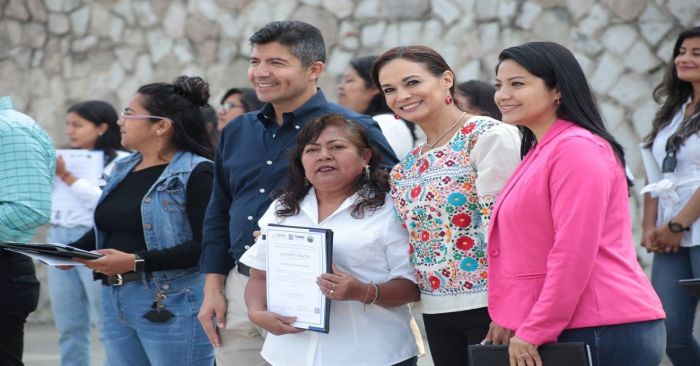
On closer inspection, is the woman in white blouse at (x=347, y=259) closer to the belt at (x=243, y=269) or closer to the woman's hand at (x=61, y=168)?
the belt at (x=243, y=269)

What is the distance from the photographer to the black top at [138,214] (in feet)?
15.7

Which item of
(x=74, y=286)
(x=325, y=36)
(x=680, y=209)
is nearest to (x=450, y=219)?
(x=680, y=209)

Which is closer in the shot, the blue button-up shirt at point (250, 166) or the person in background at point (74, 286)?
the blue button-up shirt at point (250, 166)

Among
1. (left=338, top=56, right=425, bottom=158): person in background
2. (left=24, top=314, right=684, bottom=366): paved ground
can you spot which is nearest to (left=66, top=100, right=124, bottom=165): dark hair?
(left=24, top=314, right=684, bottom=366): paved ground

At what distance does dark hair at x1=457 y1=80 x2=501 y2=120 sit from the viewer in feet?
18.4

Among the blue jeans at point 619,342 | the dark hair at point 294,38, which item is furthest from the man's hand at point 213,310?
the blue jeans at point 619,342

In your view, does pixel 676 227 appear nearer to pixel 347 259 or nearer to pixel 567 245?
pixel 347 259

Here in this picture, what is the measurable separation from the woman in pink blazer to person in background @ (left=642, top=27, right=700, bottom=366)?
7.00 ft

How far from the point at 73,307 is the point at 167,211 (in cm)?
233

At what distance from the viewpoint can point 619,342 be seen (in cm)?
303

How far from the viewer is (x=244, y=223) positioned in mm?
4250

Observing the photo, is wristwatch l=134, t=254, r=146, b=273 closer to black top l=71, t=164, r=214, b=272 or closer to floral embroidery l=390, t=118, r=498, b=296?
black top l=71, t=164, r=214, b=272

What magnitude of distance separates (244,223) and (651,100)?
171 inches

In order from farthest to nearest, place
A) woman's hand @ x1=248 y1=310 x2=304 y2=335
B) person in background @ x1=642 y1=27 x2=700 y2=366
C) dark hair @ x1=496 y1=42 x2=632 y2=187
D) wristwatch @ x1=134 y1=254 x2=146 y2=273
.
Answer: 1. person in background @ x1=642 y1=27 x2=700 y2=366
2. wristwatch @ x1=134 y1=254 x2=146 y2=273
3. woman's hand @ x1=248 y1=310 x2=304 y2=335
4. dark hair @ x1=496 y1=42 x2=632 y2=187
